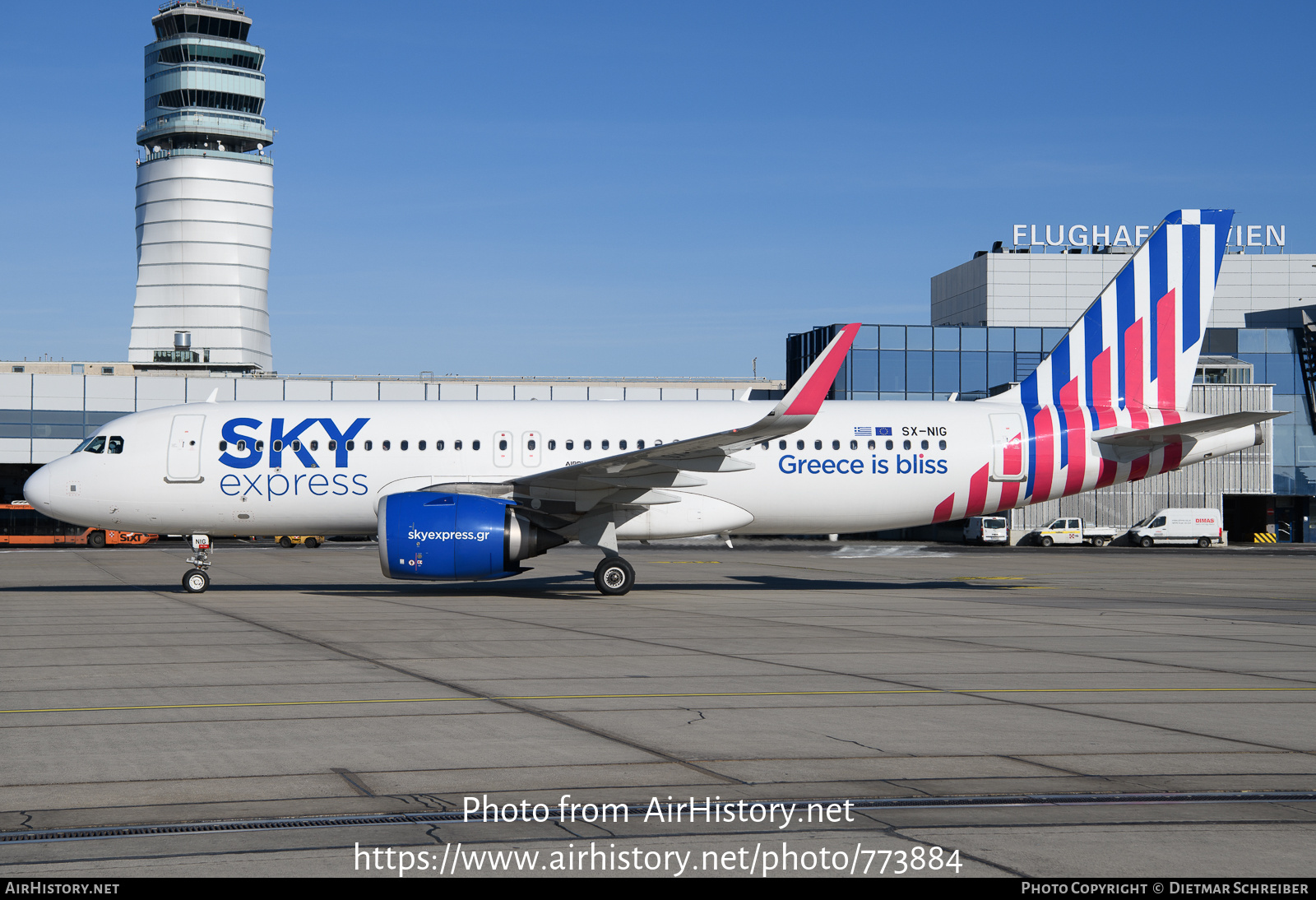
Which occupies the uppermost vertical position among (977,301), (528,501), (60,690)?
(977,301)

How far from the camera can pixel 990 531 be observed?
62719 mm

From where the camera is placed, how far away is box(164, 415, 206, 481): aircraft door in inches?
940

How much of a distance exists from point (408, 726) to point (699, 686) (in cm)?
328

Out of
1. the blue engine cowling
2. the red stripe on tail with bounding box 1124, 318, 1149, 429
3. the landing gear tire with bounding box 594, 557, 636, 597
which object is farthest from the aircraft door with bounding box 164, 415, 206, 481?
the red stripe on tail with bounding box 1124, 318, 1149, 429

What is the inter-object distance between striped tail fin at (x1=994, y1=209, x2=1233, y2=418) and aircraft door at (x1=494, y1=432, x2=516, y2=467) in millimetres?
11367

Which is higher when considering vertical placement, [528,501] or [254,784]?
[528,501]

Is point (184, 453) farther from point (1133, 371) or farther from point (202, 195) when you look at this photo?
point (202, 195)

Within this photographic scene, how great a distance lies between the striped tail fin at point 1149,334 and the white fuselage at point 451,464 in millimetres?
1780

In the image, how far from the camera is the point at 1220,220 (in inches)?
1017

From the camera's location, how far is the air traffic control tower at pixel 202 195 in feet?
438

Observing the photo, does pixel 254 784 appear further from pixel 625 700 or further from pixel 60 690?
pixel 60 690

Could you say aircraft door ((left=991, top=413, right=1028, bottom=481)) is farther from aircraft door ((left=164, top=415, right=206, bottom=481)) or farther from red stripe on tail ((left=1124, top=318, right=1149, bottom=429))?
aircraft door ((left=164, top=415, right=206, bottom=481))

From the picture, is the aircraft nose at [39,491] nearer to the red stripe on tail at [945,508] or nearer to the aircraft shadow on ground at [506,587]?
the aircraft shadow on ground at [506,587]

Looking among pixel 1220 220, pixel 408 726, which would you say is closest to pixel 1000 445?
pixel 1220 220
